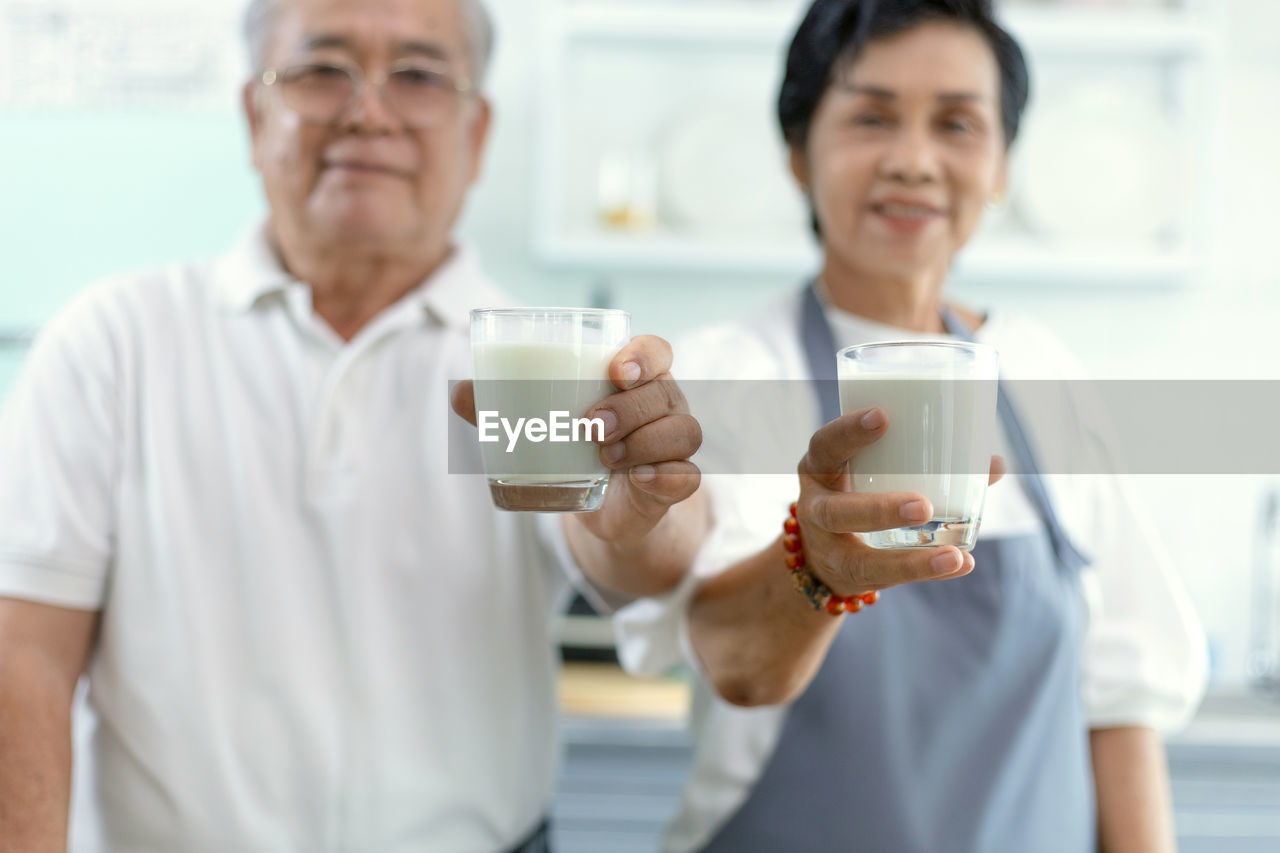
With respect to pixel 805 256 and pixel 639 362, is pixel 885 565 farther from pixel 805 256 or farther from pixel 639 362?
pixel 805 256

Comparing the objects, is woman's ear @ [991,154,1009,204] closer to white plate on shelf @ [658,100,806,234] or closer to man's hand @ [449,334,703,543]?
man's hand @ [449,334,703,543]

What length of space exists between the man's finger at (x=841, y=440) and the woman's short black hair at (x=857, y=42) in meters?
0.71

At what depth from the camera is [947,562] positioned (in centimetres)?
75

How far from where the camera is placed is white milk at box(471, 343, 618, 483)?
77 centimetres

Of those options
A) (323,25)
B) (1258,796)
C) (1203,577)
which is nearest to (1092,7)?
(1203,577)

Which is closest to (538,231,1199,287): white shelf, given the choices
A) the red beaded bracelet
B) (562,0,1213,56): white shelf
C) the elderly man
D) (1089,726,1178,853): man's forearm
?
(562,0,1213,56): white shelf

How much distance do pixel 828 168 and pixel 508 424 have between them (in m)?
0.72

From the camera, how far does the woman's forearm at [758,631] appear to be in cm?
102

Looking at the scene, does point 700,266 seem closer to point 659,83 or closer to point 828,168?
point 659,83

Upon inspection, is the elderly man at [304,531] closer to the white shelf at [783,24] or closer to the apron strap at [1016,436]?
the apron strap at [1016,436]

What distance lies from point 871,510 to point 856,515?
1 centimetres

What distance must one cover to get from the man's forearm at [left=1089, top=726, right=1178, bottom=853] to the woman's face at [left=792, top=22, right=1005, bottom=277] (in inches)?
25.2

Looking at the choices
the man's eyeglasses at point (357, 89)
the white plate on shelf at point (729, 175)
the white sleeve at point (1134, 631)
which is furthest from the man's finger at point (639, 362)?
the white plate on shelf at point (729, 175)

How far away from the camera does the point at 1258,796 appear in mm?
2471
